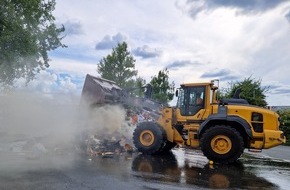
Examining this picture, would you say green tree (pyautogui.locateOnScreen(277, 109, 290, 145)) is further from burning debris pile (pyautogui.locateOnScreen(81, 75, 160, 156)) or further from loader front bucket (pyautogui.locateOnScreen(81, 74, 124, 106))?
loader front bucket (pyautogui.locateOnScreen(81, 74, 124, 106))

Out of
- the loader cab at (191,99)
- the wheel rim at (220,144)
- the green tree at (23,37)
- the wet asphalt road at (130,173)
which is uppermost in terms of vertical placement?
the green tree at (23,37)

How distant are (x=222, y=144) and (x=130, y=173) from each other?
4.25 metres

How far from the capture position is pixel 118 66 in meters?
36.6

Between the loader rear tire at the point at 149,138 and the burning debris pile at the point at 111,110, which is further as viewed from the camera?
the burning debris pile at the point at 111,110

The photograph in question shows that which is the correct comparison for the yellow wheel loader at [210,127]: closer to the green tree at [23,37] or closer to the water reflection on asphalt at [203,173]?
the water reflection on asphalt at [203,173]

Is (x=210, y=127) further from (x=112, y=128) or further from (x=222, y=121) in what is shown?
(x=112, y=128)

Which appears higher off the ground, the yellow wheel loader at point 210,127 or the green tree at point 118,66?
the green tree at point 118,66

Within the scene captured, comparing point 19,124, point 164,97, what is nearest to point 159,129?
point 19,124

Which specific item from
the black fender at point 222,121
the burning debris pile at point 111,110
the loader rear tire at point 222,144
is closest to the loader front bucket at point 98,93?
the burning debris pile at point 111,110

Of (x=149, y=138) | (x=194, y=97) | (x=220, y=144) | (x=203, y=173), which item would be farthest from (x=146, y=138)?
(x=203, y=173)

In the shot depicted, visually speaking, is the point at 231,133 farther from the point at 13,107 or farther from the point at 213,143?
the point at 13,107

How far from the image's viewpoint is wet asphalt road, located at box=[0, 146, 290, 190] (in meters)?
7.71

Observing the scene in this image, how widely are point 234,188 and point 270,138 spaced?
15.0 feet

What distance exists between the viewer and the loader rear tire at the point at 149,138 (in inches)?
526
